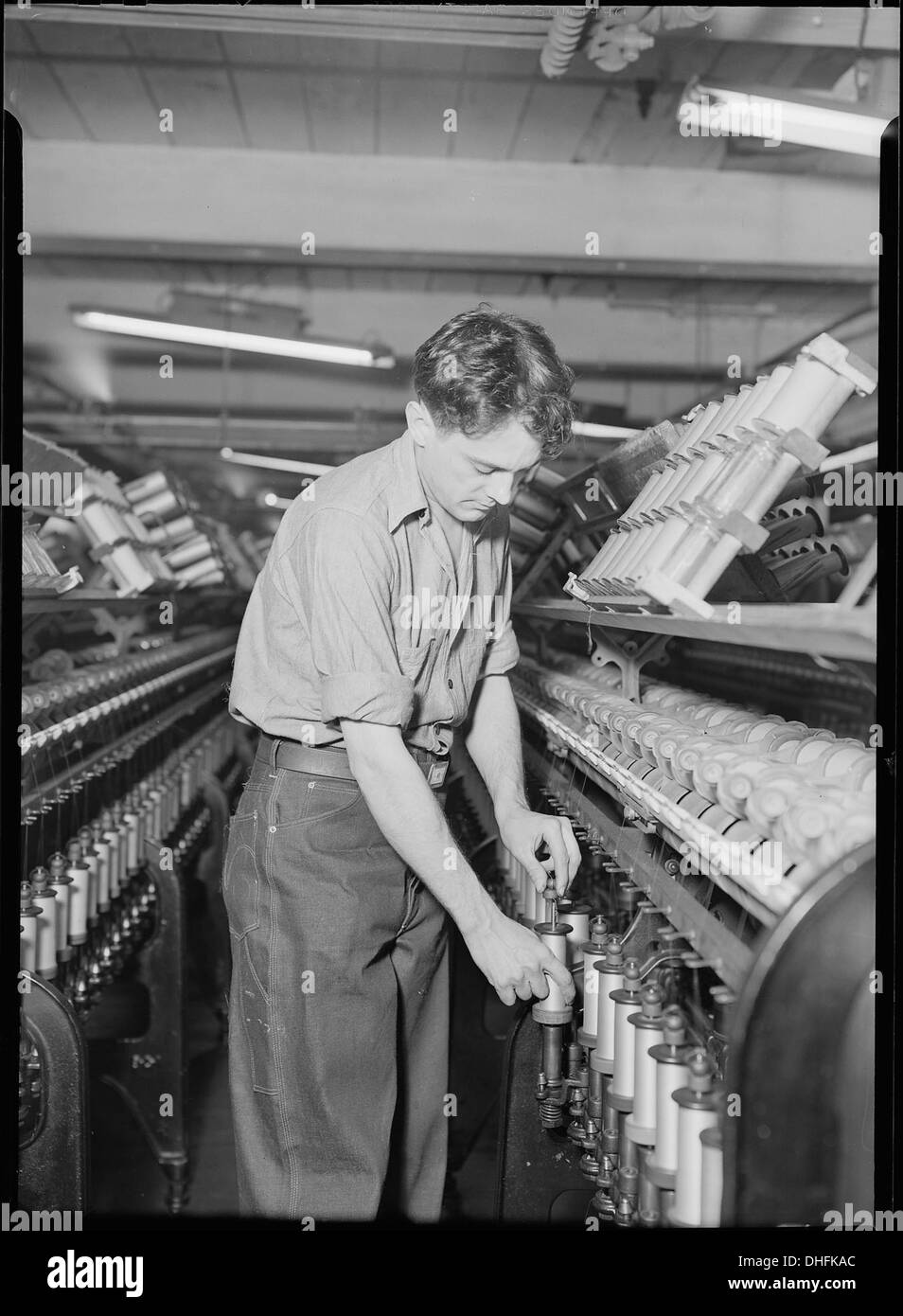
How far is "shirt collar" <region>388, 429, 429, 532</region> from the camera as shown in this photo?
1669 millimetres

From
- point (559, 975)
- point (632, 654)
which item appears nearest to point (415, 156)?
point (632, 654)

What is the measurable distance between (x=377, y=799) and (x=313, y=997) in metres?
0.40

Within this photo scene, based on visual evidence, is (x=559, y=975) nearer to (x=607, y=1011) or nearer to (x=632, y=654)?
(x=607, y=1011)

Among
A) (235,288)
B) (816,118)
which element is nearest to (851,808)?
(816,118)

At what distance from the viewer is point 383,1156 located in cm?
176

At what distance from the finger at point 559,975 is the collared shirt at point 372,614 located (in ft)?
1.24

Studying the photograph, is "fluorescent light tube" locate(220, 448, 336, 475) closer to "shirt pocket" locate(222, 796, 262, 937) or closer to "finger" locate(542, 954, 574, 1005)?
"shirt pocket" locate(222, 796, 262, 937)

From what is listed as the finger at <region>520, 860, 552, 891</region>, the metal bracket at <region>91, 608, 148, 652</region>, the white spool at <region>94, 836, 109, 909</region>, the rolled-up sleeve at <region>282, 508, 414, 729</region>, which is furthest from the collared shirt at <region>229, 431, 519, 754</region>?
the metal bracket at <region>91, 608, 148, 652</region>

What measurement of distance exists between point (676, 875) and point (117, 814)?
1.58 meters

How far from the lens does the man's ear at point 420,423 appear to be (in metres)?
1.61

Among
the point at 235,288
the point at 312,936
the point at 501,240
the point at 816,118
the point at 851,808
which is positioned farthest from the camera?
the point at 235,288

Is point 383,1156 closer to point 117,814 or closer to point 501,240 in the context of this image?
point 117,814

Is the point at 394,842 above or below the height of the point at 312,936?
above

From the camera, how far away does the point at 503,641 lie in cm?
196
